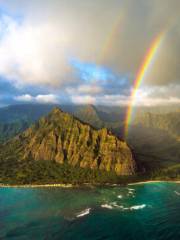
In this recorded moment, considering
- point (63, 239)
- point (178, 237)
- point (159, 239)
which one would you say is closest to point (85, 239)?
point (63, 239)

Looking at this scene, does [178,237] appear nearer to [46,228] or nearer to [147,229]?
[147,229]

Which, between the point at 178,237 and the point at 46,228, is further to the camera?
the point at 46,228

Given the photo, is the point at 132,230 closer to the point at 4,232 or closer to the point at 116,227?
the point at 116,227

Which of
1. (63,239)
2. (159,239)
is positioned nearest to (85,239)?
(63,239)

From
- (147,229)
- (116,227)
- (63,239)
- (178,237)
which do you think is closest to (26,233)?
(63,239)

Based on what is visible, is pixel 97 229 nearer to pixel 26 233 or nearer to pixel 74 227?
pixel 74 227

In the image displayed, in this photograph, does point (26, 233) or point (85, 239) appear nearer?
point (85, 239)
